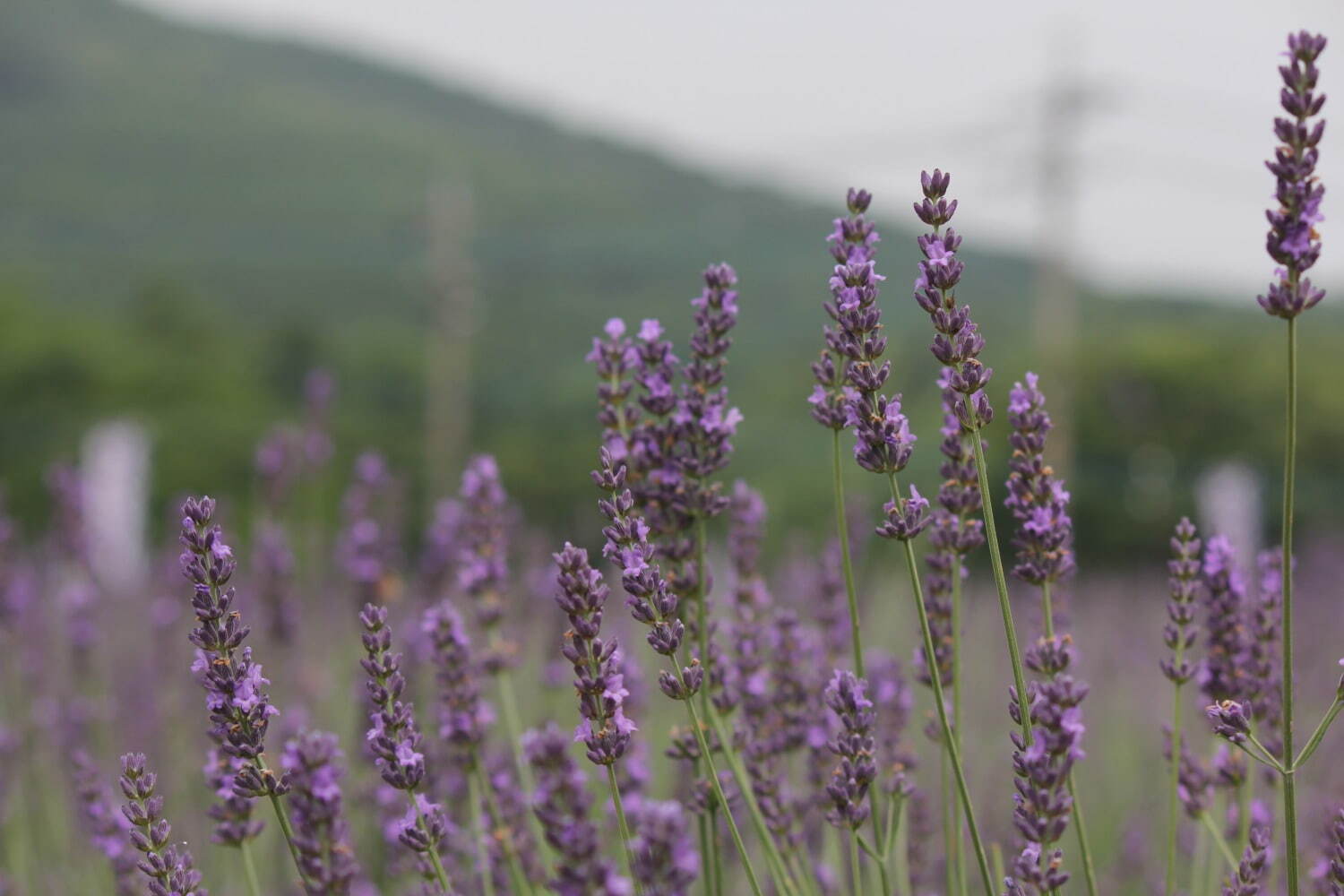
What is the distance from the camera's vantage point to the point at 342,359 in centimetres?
3972

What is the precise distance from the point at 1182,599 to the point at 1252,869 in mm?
392

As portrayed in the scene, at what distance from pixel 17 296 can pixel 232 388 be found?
5.58 metres

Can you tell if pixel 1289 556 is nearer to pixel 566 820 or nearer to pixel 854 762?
pixel 854 762

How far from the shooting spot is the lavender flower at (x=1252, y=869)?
164cm

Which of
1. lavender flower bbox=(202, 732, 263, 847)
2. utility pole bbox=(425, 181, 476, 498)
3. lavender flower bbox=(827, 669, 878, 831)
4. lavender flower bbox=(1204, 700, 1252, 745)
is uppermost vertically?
utility pole bbox=(425, 181, 476, 498)

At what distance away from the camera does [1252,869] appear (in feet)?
5.38

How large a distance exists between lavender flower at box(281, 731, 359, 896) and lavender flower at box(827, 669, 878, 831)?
70 cm

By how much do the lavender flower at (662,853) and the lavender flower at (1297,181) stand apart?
1194 mm

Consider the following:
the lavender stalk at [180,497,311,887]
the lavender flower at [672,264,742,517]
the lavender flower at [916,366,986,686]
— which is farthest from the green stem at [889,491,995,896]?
the lavender stalk at [180,497,311,887]

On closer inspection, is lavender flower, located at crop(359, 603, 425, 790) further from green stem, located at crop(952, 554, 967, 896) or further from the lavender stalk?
green stem, located at crop(952, 554, 967, 896)

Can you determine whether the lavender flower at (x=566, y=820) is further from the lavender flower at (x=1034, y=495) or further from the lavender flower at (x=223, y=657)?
the lavender flower at (x=1034, y=495)

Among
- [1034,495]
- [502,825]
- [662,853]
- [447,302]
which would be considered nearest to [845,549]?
[1034,495]

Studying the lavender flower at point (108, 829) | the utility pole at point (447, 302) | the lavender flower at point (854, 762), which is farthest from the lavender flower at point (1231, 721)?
the utility pole at point (447, 302)

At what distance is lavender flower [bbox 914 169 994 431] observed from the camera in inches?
57.4
